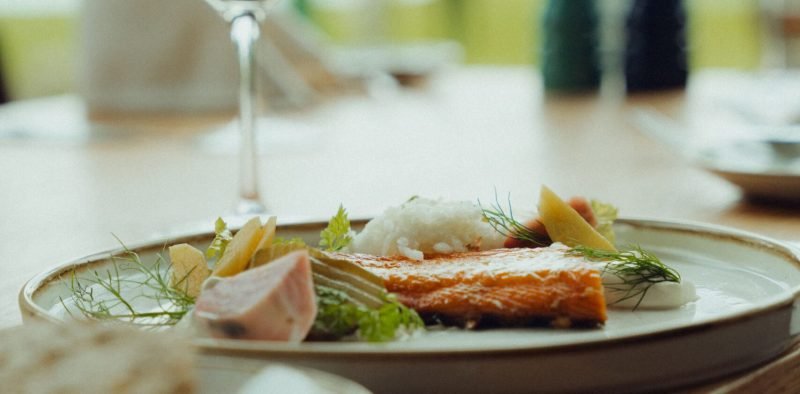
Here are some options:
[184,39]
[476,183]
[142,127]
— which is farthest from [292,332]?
[184,39]

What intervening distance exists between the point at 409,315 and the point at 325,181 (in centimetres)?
132

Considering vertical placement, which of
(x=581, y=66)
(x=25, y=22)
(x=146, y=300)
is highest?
(x=25, y=22)

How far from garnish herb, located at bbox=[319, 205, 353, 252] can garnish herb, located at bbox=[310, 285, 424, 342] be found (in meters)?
0.24

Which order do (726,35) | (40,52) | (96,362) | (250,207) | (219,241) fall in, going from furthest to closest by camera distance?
(726,35) → (40,52) → (250,207) → (219,241) → (96,362)

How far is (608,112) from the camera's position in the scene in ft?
10.6

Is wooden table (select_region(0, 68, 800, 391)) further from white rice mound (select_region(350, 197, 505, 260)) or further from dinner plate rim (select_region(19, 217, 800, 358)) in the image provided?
white rice mound (select_region(350, 197, 505, 260))

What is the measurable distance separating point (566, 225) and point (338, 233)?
0.22 metres

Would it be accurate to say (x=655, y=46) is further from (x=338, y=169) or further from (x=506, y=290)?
(x=506, y=290)

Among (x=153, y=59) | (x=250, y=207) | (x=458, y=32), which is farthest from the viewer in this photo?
(x=458, y=32)

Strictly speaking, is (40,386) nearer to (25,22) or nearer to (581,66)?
(581,66)

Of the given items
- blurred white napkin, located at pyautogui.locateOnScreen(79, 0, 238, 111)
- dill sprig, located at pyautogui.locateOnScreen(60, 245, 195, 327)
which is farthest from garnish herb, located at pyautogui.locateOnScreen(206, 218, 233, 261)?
blurred white napkin, located at pyautogui.locateOnScreen(79, 0, 238, 111)

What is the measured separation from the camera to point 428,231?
953 millimetres

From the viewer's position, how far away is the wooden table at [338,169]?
1.61 meters

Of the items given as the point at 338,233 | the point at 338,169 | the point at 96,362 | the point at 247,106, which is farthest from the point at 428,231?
the point at 338,169
